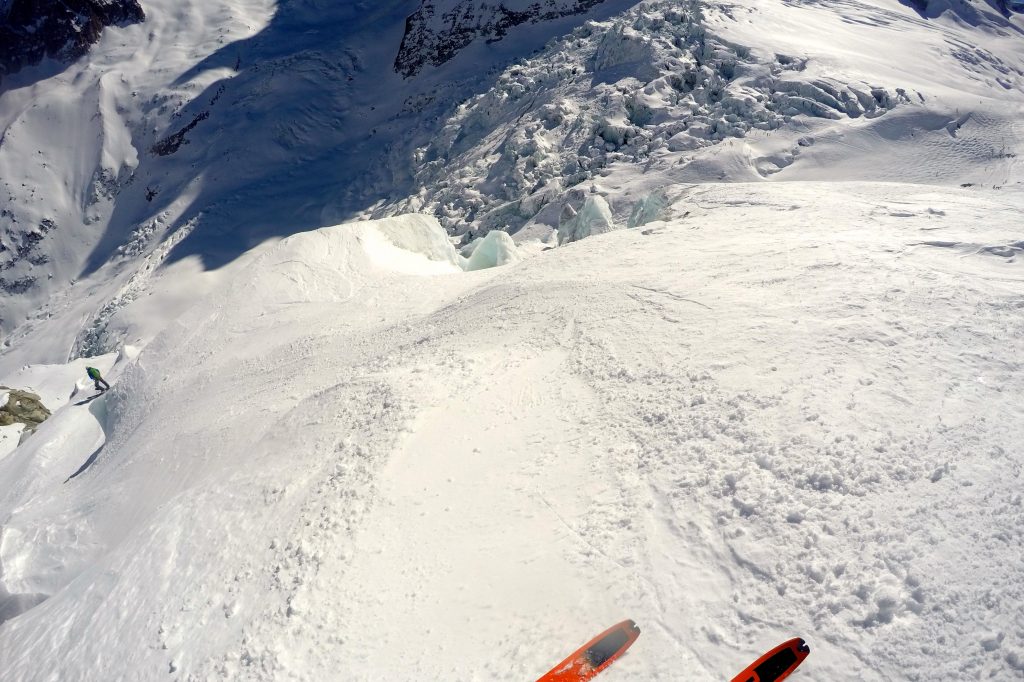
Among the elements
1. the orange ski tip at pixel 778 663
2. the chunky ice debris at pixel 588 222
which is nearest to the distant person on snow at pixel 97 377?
the chunky ice debris at pixel 588 222

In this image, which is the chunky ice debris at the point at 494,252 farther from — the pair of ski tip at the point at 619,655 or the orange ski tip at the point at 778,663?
the orange ski tip at the point at 778,663

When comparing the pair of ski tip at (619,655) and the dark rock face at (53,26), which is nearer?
the pair of ski tip at (619,655)

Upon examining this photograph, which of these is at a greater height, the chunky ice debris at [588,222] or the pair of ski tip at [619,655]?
the pair of ski tip at [619,655]

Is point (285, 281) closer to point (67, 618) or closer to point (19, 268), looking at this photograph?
point (67, 618)

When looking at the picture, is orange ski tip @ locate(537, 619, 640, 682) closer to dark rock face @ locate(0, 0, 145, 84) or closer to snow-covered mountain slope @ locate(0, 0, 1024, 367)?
snow-covered mountain slope @ locate(0, 0, 1024, 367)

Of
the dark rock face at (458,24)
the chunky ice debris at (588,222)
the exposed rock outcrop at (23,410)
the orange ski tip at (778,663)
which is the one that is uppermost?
the dark rock face at (458,24)

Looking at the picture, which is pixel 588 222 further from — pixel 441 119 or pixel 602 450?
pixel 441 119

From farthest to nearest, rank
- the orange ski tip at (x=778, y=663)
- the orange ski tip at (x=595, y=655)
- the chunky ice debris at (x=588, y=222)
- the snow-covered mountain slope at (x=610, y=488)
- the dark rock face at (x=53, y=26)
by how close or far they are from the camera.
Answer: the dark rock face at (x=53, y=26), the chunky ice debris at (x=588, y=222), the snow-covered mountain slope at (x=610, y=488), the orange ski tip at (x=595, y=655), the orange ski tip at (x=778, y=663)
